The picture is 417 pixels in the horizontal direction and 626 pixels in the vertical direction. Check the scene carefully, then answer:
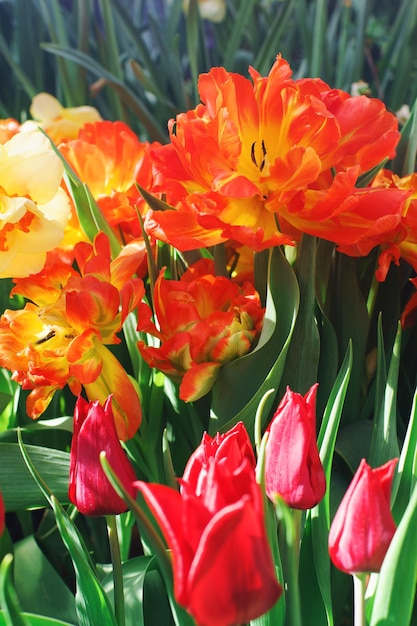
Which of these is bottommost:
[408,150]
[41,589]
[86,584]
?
[41,589]

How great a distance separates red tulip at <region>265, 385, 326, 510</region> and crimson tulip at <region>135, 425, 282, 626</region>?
47mm

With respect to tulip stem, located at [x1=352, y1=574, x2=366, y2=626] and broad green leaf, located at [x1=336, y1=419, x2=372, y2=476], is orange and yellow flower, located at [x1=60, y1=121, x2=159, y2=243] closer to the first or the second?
broad green leaf, located at [x1=336, y1=419, x2=372, y2=476]

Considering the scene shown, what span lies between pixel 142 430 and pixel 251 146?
20cm

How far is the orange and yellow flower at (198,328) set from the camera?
1.36ft

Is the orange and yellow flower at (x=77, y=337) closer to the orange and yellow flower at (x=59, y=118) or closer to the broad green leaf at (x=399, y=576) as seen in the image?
the broad green leaf at (x=399, y=576)

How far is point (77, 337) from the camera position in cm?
40

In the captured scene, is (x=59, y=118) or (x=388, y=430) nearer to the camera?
(x=388, y=430)

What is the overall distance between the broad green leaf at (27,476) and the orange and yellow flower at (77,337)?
0.03 metres

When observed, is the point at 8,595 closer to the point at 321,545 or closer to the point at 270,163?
the point at 321,545

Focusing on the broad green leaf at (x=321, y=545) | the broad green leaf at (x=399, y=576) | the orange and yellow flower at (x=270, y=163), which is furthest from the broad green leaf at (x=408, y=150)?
the broad green leaf at (x=399, y=576)

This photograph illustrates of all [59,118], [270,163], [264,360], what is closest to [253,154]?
[270,163]

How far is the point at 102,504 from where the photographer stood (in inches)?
12.1

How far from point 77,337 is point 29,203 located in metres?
0.09

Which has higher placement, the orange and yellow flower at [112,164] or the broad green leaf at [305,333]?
the orange and yellow flower at [112,164]
